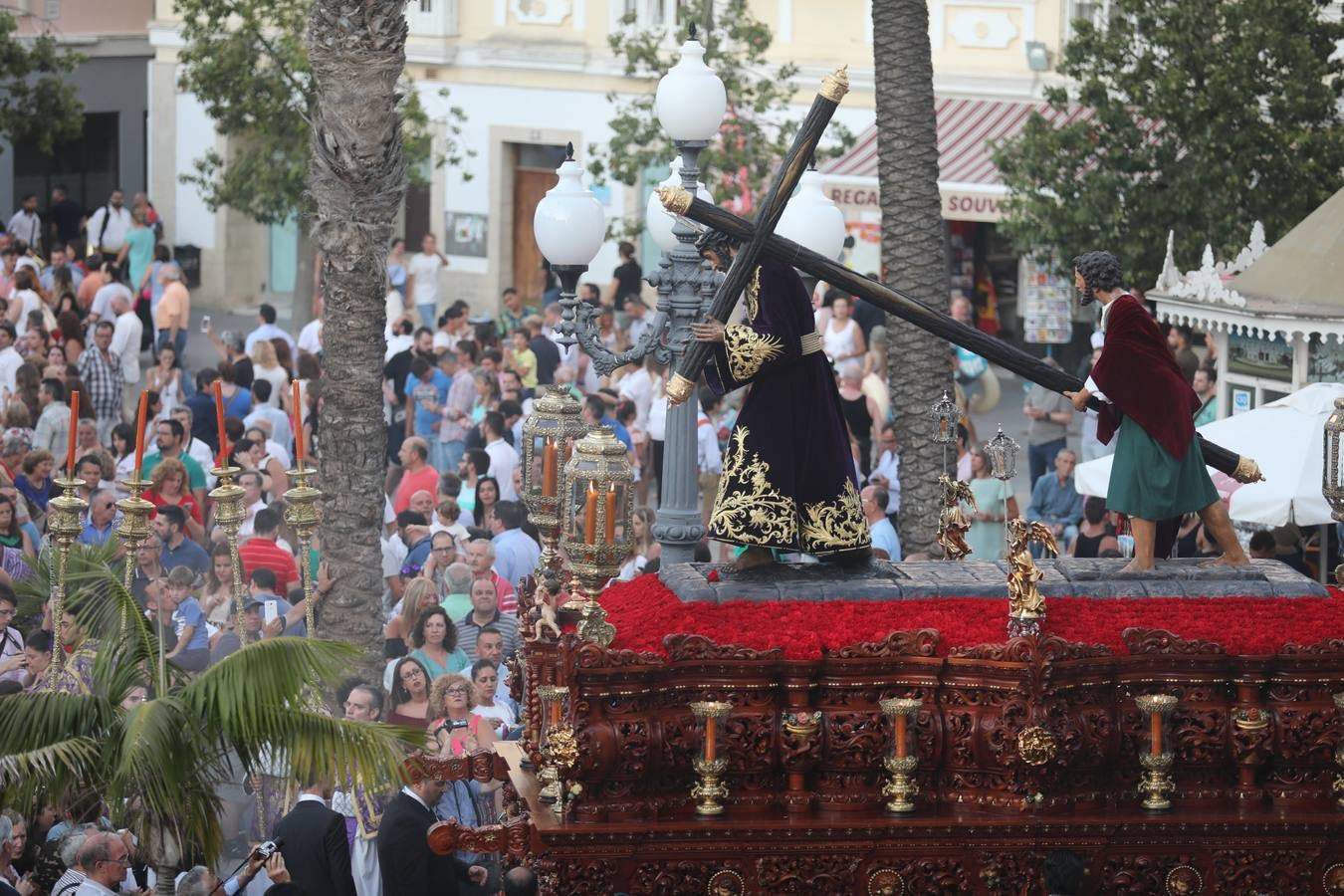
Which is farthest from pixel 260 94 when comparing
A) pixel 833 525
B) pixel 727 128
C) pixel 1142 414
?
pixel 1142 414

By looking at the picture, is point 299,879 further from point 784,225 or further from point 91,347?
point 91,347

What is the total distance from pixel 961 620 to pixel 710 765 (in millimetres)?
1312

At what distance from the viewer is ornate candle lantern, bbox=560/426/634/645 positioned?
8328mm

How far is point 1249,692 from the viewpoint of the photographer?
8695 mm

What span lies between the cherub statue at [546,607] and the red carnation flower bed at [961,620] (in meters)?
0.29

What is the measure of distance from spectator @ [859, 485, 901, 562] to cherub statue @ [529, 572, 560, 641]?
6.34 meters

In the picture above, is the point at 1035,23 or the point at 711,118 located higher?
the point at 1035,23

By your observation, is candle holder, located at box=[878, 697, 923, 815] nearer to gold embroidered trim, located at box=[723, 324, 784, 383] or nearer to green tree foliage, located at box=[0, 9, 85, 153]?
gold embroidered trim, located at box=[723, 324, 784, 383]

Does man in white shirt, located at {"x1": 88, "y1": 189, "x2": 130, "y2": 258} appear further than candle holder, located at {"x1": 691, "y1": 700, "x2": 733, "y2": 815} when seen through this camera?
Yes

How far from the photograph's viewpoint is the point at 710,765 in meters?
8.39

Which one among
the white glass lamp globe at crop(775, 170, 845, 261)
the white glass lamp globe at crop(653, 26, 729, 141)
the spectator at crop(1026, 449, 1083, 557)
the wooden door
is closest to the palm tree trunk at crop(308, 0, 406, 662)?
the white glass lamp globe at crop(653, 26, 729, 141)

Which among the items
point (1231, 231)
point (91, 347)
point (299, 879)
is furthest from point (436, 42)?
point (299, 879)

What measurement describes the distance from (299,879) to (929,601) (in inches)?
119

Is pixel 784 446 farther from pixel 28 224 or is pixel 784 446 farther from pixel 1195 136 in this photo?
pixel 28 224
